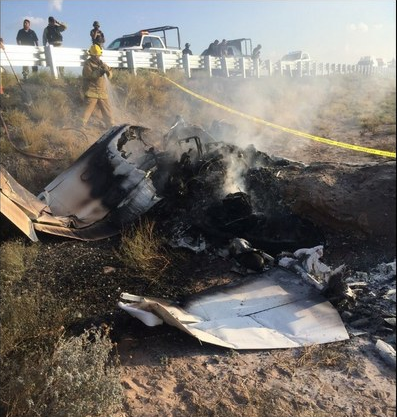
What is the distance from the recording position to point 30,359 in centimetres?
308

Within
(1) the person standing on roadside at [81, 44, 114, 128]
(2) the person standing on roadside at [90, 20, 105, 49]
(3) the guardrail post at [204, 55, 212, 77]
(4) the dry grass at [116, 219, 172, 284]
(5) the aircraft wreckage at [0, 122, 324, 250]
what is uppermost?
(2) the person standing on roadside at [90, 20, 105, 49]

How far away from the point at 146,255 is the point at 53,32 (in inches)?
341

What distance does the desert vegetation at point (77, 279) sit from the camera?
2727 mm

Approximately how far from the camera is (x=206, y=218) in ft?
18.6

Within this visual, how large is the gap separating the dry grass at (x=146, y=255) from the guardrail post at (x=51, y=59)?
781 cm

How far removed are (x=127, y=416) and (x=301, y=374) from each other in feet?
4.25

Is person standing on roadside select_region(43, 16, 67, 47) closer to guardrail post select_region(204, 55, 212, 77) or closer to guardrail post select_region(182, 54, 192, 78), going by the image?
guardrail post select_region(182, 54, 192, 78)

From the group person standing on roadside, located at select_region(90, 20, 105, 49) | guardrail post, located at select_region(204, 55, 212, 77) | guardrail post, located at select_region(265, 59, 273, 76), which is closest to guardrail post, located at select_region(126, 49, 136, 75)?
guardrail post, located at select_region(204, 55, 212, 77)

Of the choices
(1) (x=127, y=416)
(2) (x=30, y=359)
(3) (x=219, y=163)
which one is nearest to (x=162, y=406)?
(1) (x=127, y=416)

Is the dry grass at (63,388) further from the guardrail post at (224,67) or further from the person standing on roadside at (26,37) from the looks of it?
the guardrail post at (224,67)

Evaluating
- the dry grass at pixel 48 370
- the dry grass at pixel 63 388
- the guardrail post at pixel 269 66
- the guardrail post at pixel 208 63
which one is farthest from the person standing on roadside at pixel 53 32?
the dry grass at pixel 63 388

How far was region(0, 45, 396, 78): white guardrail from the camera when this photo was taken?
1087cm

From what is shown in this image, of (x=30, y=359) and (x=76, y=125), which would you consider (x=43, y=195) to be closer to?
(x=30, y=359)

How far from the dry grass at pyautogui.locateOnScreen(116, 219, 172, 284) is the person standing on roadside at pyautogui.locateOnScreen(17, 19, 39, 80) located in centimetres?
849
